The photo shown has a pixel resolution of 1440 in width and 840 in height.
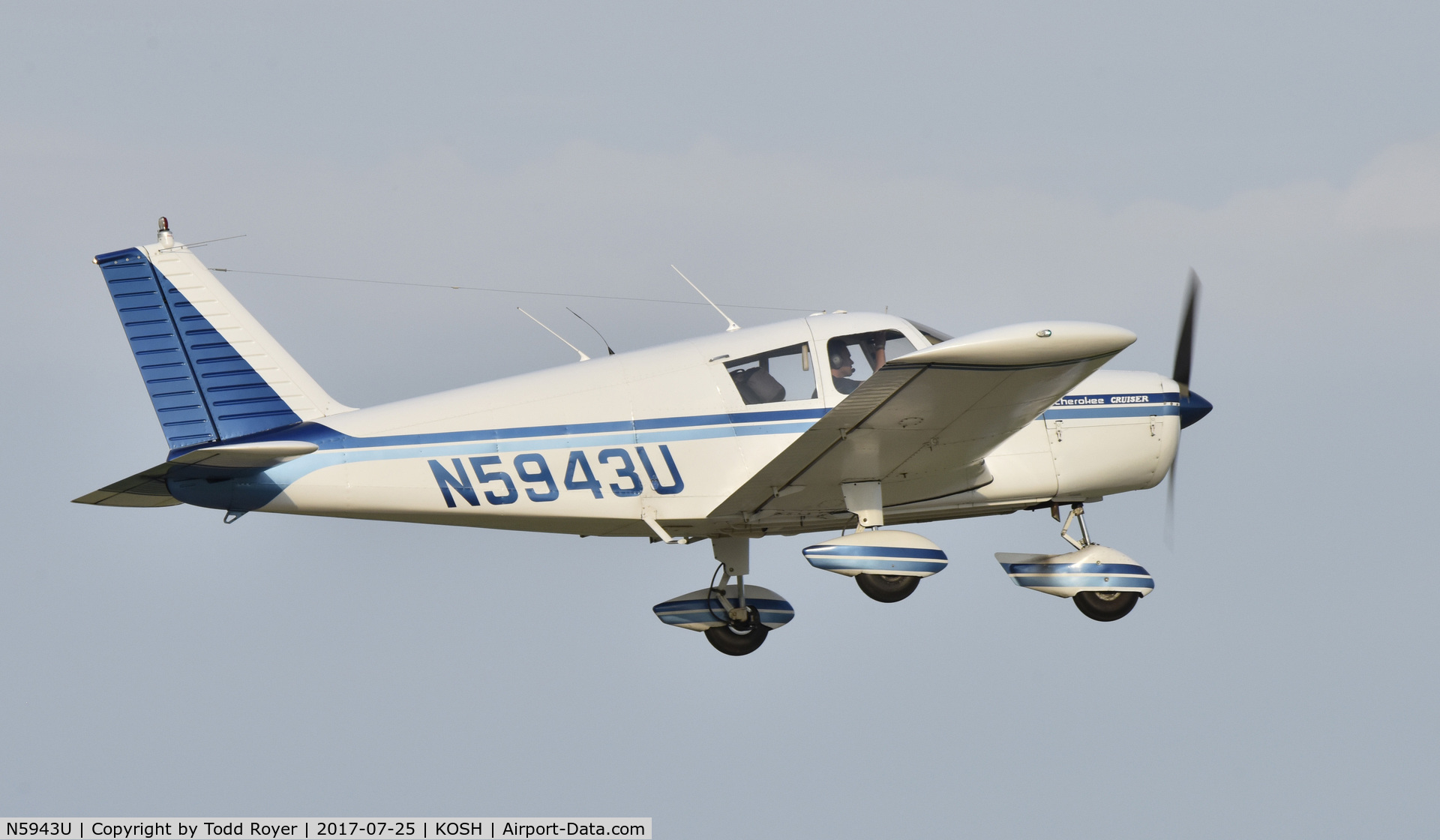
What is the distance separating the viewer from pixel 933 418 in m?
10.8

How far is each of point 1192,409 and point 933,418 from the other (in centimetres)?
352

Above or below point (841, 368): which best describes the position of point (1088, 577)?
below

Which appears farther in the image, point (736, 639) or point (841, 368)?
point (736, 639)

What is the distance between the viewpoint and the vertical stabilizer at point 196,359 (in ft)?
38.2

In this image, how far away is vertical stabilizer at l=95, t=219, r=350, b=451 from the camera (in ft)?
38.2

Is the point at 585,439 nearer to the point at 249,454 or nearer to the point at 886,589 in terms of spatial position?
the point at 249,454

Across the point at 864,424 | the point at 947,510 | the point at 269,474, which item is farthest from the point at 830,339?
the point at 269,474

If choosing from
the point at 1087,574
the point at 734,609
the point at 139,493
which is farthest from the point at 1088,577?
the point at 139,493

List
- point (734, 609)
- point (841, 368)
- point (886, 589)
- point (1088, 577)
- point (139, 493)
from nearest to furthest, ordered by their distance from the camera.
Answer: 1. point (139, 493)
2. point (841, 368)
3. point (886, 589)
4. point (1088, 577)
5. point (734, 609)

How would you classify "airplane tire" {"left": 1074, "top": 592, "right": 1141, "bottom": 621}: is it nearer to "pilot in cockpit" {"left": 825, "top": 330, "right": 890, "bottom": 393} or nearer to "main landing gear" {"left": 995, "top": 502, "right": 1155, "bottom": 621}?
"main landing gear" {"left": 995, "top": 502, "right": 1155, "bottom": 621}

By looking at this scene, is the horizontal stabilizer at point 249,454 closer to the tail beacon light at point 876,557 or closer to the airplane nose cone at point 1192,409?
the tail beacon light at point 876,557

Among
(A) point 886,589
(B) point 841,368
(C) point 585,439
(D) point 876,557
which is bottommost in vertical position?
(D) point 876,557

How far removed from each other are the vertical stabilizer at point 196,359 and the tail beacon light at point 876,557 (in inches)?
148

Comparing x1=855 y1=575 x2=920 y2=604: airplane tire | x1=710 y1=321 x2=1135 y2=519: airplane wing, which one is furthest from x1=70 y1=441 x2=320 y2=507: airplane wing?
x1=855 y1=575 x2=920 y2=604: airplane tire
